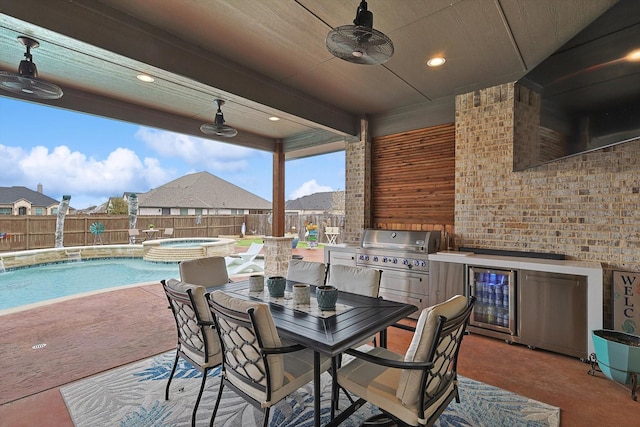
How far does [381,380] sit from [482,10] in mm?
2746

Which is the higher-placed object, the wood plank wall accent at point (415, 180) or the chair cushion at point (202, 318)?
the wood plank wall accent at point (415, 180)

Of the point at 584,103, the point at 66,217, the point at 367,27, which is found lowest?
the point at 66,217

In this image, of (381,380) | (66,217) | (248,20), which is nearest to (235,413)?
(381,380)

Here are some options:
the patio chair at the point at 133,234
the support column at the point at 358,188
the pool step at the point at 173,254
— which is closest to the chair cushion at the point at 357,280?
the support column at the point at 358,188

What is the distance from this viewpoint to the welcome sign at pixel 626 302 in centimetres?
269

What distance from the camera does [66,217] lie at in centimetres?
1038

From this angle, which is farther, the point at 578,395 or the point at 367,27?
the point at 578,395

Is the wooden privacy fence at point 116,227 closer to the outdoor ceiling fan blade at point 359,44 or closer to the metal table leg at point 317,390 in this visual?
the outdoor ceiling fan blade at point 359,44

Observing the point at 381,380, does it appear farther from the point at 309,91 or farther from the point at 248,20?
the point at 309,91

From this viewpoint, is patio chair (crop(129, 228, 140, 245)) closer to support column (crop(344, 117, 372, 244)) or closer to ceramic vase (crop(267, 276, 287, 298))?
support column (crop(344, 117, 372, 244))

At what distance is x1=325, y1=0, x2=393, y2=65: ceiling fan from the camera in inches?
75.6

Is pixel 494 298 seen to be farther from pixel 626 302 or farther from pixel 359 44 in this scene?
pixel 359 44

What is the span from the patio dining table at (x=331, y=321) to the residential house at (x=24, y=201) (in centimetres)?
1844

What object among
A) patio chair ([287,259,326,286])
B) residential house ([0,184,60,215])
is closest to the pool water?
patio chair ([287,259,326,286])
